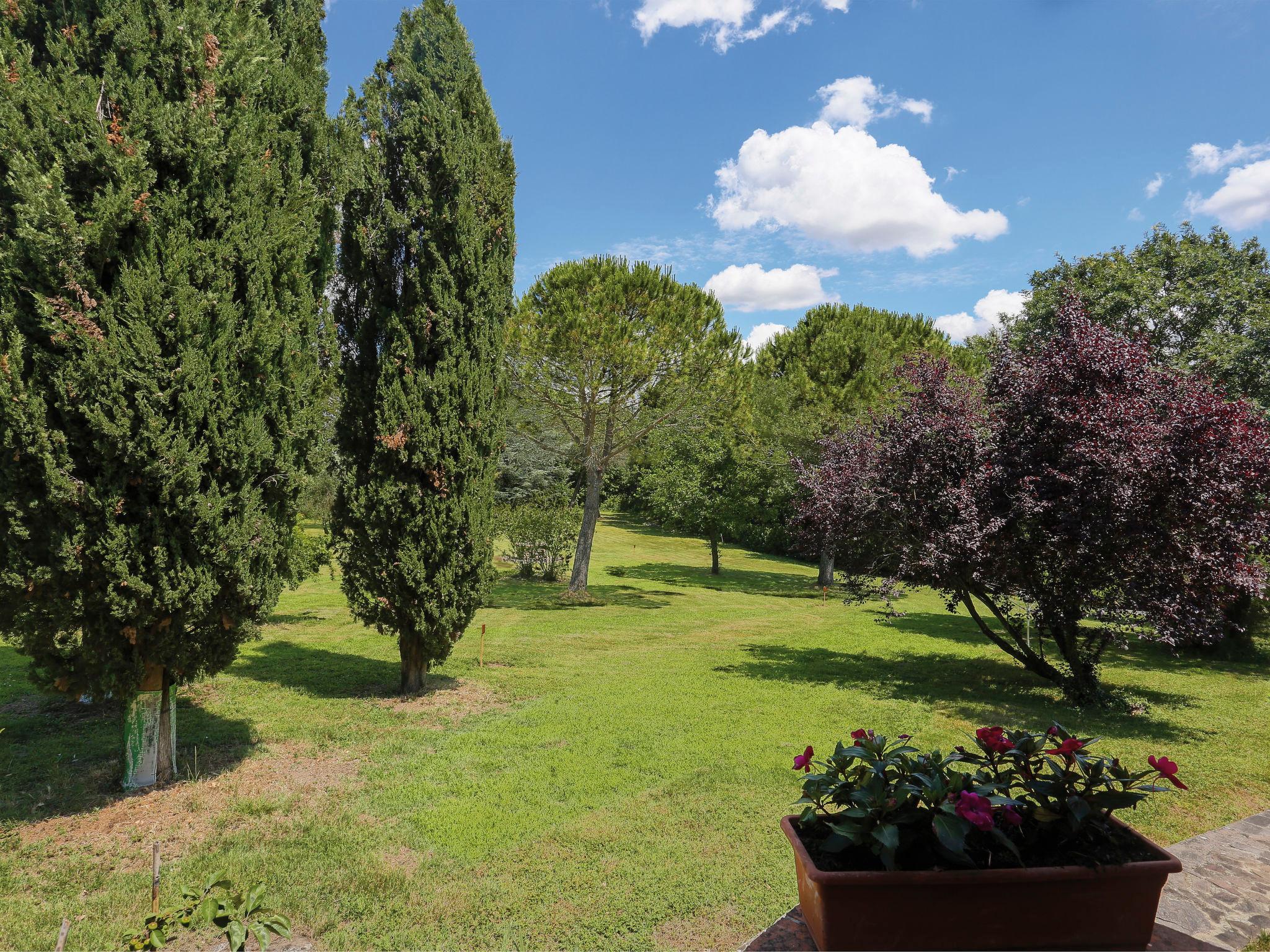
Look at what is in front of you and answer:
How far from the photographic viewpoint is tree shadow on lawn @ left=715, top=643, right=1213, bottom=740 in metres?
8.12

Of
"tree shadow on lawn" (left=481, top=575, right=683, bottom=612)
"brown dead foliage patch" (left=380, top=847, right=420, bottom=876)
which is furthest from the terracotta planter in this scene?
"tree shadow on lawn" (left=481, top=575, right=683, bottom=612)

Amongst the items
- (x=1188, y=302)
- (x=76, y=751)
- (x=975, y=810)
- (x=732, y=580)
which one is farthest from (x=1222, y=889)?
(x=732, y=580)

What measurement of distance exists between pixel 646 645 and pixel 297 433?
8.79m

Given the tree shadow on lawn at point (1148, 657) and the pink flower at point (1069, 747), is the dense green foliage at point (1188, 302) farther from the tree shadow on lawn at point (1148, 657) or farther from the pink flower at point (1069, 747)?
the pink flower at point (1069, 747)

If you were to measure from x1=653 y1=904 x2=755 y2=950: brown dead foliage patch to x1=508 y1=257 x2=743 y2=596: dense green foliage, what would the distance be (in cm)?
1436

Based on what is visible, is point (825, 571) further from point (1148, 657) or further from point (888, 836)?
point (888, 836)

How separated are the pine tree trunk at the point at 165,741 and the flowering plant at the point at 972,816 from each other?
5.50 metres

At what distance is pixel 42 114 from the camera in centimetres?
471

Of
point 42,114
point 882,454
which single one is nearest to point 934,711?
point 882,454

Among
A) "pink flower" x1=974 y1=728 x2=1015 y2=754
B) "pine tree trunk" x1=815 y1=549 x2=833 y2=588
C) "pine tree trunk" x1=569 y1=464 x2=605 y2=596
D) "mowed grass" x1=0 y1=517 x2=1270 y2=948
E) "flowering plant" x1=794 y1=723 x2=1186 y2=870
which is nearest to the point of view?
"flowering plant" x1=794 y1=723 x2=1186 y2=870

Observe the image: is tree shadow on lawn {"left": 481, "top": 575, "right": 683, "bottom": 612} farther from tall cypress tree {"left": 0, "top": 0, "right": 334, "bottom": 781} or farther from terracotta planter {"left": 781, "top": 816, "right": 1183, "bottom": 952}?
terracotta planter {"left": 781, "top": 816, "right": 1183, "bottom": 952}

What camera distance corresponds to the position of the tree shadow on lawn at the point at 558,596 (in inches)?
699

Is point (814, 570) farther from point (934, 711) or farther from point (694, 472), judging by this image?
point (934, 711)

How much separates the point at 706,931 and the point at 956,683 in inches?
305
